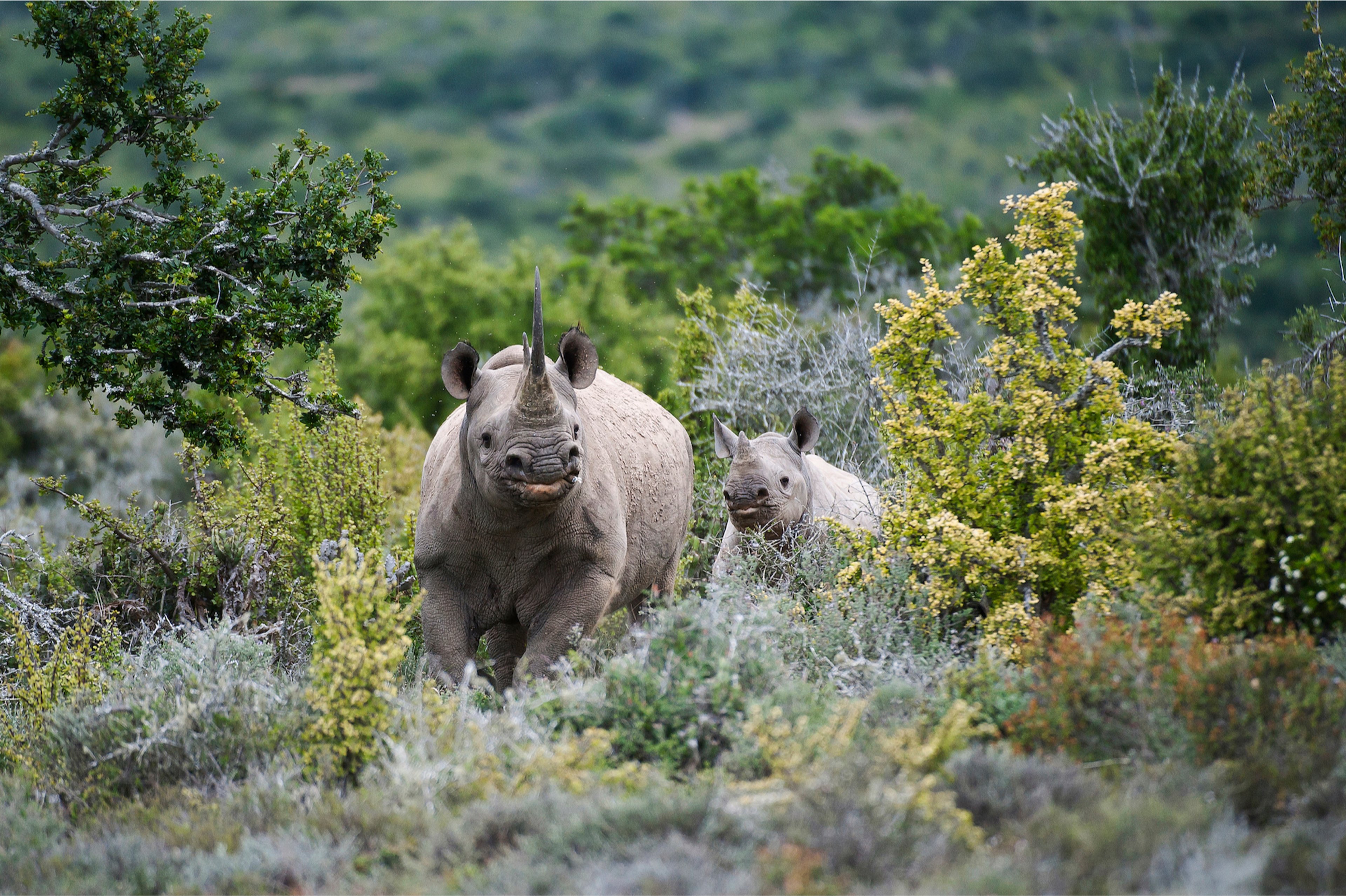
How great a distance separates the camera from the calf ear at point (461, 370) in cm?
726

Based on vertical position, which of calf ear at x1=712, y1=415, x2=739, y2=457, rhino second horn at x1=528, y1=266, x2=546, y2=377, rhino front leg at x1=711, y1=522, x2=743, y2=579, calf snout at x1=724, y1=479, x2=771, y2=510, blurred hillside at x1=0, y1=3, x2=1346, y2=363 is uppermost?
blurred hillside at x1=0, y1=3, x2=1346, y2=363

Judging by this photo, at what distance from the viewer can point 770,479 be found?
9.42m

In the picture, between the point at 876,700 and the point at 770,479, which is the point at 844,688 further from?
the point at 770,479

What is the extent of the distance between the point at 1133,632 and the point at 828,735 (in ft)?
6.09

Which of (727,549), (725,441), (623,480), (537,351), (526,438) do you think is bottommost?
(727,549)

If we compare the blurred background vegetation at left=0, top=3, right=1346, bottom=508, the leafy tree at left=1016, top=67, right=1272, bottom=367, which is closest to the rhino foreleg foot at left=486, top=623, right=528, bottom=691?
the leafy tree at left=1016, top=67, right=1272, bottom=367

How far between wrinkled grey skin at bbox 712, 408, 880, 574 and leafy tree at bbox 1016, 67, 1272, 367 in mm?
5737

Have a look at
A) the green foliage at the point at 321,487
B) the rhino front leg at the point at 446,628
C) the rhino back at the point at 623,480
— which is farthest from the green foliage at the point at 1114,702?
the green foliage at the point at 321,487

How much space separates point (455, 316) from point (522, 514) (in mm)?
22821

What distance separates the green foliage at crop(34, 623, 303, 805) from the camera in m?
5.94

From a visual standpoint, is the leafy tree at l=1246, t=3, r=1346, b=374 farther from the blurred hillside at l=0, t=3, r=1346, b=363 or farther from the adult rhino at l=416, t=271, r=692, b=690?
the blurred hillside at l=0, t=3, r=1346, b=363

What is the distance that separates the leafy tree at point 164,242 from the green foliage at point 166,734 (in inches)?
73.0

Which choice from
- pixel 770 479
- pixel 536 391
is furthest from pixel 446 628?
pixel 770 479

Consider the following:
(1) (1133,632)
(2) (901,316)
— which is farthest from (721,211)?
(1) (1133,632)
